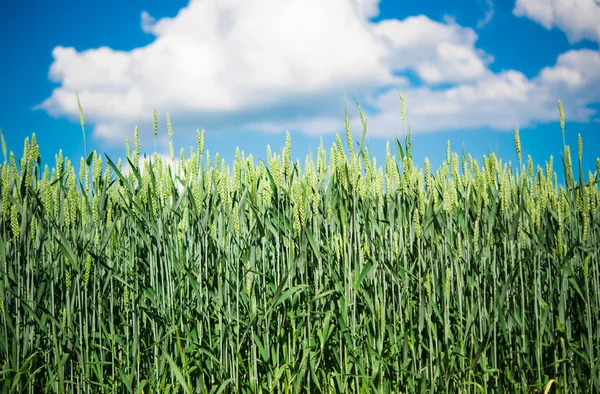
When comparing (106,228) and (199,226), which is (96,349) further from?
(199,226)

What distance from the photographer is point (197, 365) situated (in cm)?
197

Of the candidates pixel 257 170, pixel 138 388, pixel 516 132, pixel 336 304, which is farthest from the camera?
pixel 257 170

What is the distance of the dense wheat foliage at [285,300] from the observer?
1.97 meters

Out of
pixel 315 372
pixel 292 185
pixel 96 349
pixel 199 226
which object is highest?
pixel 292 185

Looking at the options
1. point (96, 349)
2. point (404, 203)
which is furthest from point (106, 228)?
point (404, 203)

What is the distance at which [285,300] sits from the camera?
2152 mm

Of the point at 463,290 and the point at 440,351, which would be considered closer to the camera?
the point at 440,351

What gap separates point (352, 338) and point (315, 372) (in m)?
0.23

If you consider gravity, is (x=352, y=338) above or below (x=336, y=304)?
below

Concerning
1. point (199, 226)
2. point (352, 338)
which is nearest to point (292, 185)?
point (199, 226)

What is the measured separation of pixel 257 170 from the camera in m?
3.07

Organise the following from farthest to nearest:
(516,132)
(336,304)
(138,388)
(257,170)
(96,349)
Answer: (257,170) → (516,132) → (96,349) → (336,304) → (138,388)

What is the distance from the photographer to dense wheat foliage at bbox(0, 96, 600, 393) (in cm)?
→ 197

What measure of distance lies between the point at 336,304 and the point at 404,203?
62 centimetres
